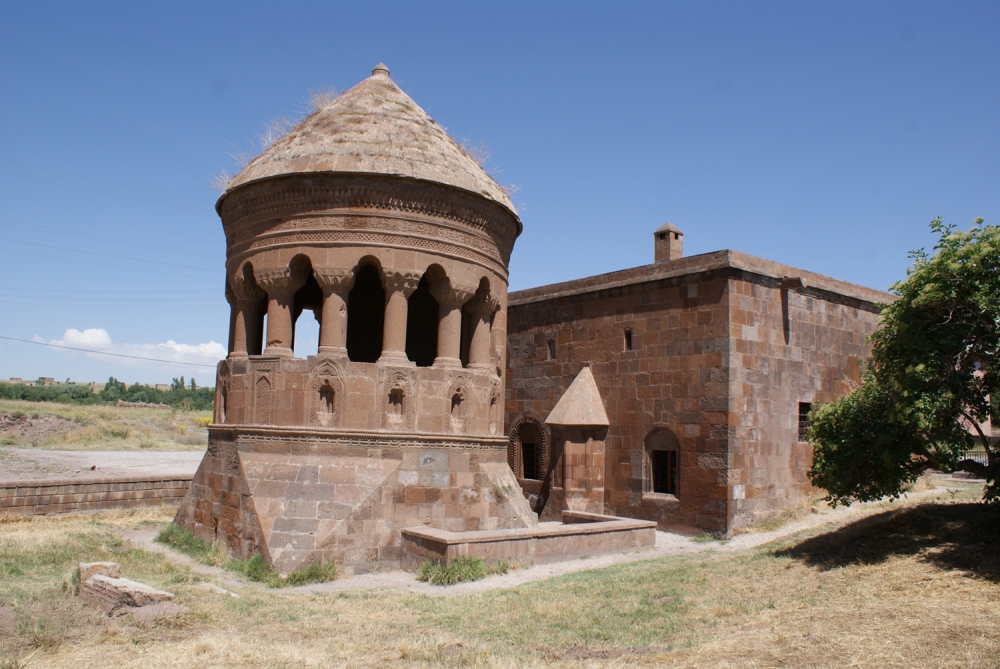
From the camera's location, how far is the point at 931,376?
382 inches

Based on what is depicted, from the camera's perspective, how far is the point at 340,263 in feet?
39.9

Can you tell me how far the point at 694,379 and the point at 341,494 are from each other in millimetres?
7712

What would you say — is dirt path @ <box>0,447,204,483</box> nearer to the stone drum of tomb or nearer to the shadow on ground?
the stone drum of tomb

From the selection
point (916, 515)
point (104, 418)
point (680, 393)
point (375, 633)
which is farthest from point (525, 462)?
point (104, 418)

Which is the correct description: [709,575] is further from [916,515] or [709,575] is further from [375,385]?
[375,385]

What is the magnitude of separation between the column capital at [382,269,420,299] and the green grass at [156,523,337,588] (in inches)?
168

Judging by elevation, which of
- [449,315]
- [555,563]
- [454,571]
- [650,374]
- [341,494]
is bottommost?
[555,563]

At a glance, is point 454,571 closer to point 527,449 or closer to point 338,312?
point 338,312

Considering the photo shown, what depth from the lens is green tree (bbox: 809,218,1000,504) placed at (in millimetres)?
9297

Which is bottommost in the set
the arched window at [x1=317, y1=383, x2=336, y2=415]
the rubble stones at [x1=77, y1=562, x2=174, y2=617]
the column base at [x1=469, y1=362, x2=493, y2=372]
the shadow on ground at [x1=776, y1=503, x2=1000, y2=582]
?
the rubble stones at [x1=77, y1=562, x2=174, y2=617]

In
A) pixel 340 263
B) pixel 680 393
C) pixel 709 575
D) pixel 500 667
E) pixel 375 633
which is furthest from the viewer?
pixel 680 393

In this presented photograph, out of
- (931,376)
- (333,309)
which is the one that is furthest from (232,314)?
(931,376)

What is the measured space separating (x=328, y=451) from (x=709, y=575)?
18.8 ft

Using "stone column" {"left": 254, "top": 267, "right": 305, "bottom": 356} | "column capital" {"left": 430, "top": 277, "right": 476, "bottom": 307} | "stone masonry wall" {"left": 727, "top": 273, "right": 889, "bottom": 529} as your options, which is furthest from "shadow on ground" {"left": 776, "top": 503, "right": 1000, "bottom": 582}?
"stone column" {"left": 254, "top": 267, "right": 305, "bottom": 356}
